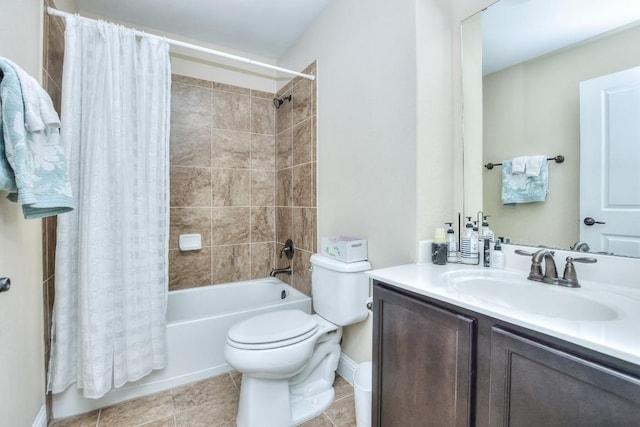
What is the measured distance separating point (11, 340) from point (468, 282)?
1.74 meters

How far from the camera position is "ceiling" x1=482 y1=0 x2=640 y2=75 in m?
1.02

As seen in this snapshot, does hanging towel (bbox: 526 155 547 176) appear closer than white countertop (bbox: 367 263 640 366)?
No

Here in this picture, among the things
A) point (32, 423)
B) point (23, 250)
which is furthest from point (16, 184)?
point (32, 423)

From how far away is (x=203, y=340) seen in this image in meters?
1.84

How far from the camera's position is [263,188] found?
2.70 m

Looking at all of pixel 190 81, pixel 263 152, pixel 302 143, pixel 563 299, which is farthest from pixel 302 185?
pixel 563 299

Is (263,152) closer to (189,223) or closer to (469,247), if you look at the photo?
(189,223)

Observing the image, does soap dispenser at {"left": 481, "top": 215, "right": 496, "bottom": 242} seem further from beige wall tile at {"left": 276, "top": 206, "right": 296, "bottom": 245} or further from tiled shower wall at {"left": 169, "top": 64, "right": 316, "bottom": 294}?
beige wall tile at {"left": 276, "top": 206, "right": 296, "bottom": 245}

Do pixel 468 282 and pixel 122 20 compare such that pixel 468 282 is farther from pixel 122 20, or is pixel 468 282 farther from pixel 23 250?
pixel 122 20

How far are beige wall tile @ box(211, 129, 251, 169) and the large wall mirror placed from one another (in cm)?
181

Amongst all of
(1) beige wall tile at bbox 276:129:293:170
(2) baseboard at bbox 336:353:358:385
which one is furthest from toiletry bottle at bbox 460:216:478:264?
(1) beige wall tile at bbox 276:129:293:170

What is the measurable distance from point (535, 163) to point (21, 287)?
2.19 m

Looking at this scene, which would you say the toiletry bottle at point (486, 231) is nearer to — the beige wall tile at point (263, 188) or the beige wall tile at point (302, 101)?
the beige wall tile at point (302, 101)

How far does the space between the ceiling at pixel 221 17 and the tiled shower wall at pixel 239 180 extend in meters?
0.37
